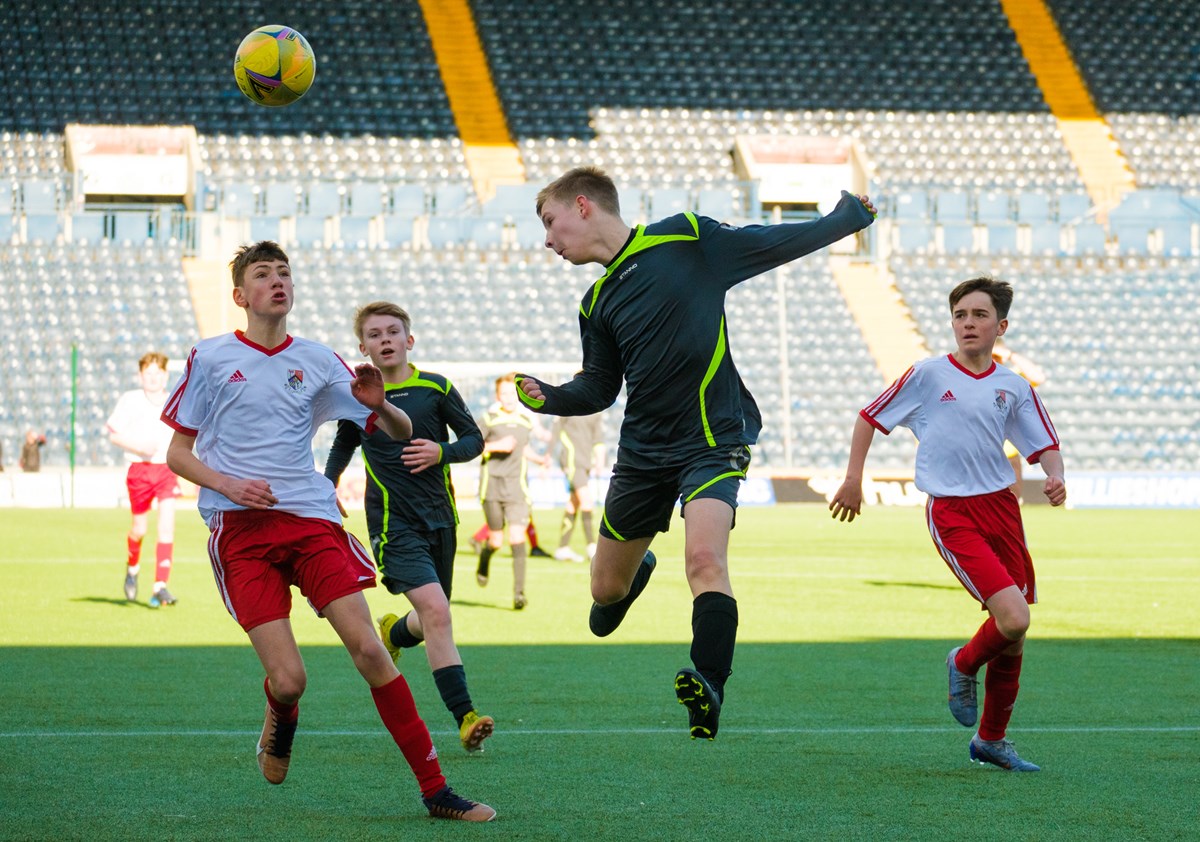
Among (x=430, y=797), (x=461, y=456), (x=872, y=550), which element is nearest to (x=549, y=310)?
(x=872, y=550)

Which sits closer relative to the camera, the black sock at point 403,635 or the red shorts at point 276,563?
the red shorts at point 276,563

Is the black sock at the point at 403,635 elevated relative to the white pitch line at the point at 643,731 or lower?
elevated

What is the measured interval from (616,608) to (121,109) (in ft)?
108

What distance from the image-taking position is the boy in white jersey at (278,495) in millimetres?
5371

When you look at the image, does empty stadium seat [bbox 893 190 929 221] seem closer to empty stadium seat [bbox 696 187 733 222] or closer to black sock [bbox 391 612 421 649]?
empty stadium seat [bbox 696 187 733 222]

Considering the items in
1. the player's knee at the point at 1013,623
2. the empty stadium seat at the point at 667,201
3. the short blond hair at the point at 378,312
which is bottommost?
the player's knee at the point at 1013,623

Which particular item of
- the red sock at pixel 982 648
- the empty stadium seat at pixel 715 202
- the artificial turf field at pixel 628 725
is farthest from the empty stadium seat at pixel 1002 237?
the red sock at pixel 982 648

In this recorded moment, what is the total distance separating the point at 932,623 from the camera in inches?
476

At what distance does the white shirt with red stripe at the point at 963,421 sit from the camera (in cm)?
684

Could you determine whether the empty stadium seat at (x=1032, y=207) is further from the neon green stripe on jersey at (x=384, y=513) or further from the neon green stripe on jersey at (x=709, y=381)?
the neon green stripe on jersey at (x=709, y=381)

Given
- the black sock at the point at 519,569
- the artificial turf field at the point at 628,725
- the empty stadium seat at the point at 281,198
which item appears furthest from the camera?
the empty stadium seat at the point at 281,198

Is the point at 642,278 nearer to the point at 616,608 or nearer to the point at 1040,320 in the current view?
the point at 616,608

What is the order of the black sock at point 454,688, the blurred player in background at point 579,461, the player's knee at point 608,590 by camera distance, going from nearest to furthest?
the player's knee at point 608,590
the black sock at point 454,688
the blurred player in background at point 579,461

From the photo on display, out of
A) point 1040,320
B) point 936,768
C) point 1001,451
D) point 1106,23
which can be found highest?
point 1106,23
